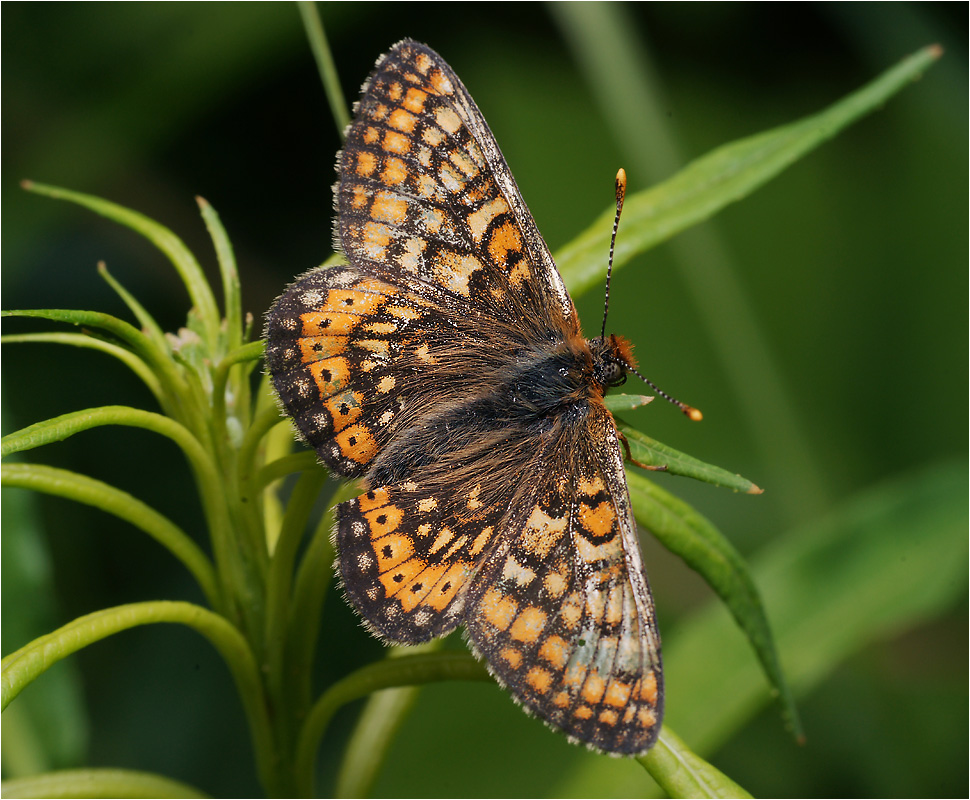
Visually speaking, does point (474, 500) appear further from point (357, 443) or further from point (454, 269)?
point (454, 269)

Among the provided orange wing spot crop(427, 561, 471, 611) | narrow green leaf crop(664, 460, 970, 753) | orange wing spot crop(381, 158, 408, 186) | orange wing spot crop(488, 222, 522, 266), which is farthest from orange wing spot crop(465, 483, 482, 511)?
narrow green leaf crop(664, 460, 970, 753)

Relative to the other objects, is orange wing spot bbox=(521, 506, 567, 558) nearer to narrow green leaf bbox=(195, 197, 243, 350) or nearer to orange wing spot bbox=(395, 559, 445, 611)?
orange wing spot bbox=(395, 559, 445, 611)

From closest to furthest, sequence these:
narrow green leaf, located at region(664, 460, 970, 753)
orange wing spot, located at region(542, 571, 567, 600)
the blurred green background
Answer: orange wing spot, located at region(542, 571, 567, 600)
narrow green leaf, located at region(664, 460, 970, 753)
the blurred green background

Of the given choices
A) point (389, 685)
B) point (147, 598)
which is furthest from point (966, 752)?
point (147, 598)

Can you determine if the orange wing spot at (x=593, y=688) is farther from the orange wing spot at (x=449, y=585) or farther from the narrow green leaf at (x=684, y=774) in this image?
the orange wing spot at (x=449, y=585)

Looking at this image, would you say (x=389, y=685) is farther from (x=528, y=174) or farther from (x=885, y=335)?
(x=885, y=335)

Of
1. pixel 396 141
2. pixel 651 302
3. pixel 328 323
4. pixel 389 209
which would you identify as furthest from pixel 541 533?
pixel 651 302
